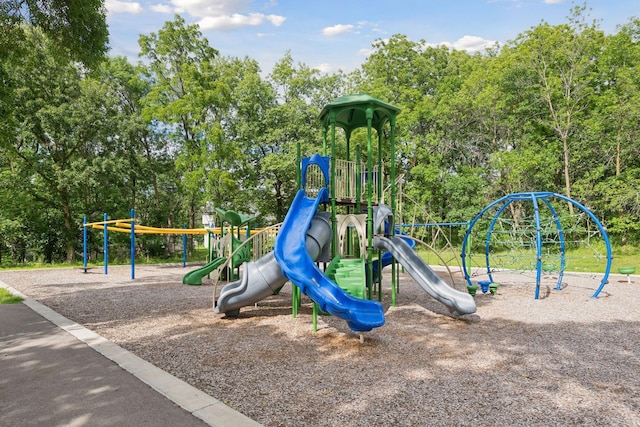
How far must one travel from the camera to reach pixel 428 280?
7676 mm

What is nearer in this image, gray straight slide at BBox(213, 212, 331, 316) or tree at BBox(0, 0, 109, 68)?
gray straight slide at BBox(213, 212, 331, 316)

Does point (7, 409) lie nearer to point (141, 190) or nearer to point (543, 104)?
point (141, 190)

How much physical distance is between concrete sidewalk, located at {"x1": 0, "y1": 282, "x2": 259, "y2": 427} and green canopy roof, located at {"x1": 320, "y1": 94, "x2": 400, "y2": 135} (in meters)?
5.66

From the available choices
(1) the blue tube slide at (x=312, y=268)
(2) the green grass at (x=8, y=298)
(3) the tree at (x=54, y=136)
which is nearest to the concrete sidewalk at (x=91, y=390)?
(1) the blue tube slide at (x=312, y=268)

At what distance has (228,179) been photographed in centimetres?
2166

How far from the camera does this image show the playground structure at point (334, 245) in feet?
21.8

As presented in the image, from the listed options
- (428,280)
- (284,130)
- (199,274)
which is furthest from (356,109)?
(284,130)

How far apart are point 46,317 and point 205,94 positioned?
53.5ft

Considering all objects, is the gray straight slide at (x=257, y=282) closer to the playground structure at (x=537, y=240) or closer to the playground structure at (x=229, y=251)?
the playground structure at (x=229, y=251)

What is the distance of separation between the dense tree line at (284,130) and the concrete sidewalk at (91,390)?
54.2 ft

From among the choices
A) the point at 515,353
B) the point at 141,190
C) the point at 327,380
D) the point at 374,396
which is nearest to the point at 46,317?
the point at 327,380

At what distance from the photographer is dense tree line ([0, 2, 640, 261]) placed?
22.5m

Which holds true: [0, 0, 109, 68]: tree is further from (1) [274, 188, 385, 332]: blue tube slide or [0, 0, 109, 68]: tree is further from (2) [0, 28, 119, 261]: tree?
(2) [0, 28, 119, 261]: tree

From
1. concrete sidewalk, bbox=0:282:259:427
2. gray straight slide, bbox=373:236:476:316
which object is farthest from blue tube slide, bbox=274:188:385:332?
concrete sidewalk, bbox=0:282:259:427
